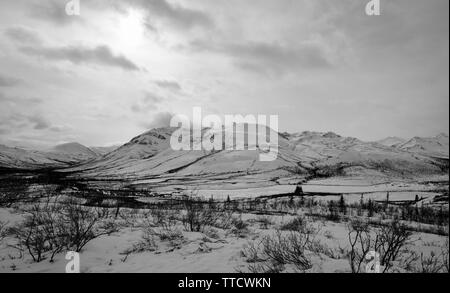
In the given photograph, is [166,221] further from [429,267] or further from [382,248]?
[429,267]

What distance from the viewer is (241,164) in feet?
437

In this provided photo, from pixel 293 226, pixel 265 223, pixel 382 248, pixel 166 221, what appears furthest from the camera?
pixel 265 223

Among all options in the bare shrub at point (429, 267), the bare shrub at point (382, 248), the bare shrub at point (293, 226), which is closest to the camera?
the bare shrub at point (382, 248)

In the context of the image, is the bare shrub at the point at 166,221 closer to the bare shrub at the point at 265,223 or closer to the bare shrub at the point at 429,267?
the bare shrub at the point at 265,223

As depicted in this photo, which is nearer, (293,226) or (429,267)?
(429,267)

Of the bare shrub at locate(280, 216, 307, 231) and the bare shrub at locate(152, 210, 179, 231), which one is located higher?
the bare shrub at locate(152, 210, 179, 231)

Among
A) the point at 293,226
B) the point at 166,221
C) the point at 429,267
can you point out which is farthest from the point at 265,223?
the point at 429,267

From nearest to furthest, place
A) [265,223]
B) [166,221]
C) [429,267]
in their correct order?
1. [429,267]
2. [166,221]
3. [265,223]

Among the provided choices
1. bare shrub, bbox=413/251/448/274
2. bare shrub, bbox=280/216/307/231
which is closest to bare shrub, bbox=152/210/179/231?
bare shrub, bbox=280/216/307/231

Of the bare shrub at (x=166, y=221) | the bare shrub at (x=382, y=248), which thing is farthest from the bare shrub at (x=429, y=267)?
the bare shrub at (x=166, y=221)

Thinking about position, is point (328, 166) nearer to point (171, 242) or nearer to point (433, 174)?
point (433, 174)

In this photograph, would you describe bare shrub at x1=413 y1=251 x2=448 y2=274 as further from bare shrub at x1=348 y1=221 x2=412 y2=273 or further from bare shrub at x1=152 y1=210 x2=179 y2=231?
bare shrub at x1=152 y1=210 x2=179 y2=231

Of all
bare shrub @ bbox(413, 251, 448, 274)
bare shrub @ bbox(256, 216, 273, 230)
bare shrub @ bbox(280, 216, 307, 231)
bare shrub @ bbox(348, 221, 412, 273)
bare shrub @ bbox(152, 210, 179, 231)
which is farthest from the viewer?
bare shrub @ bbox(256, 216, 273, 230)

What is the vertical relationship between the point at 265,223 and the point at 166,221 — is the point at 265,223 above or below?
below
